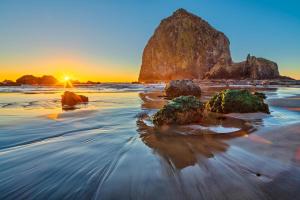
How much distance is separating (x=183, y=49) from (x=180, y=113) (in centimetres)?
15830

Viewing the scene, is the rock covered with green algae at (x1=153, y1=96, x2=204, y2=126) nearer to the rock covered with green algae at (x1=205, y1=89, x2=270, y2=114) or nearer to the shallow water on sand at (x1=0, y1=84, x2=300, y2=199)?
the shallow water on sand at (x1=0, y1=84, x2=300, y2=199)

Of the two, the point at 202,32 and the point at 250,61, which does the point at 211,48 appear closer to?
the point at 202,32

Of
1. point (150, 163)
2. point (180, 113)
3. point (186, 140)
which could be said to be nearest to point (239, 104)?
point (180, 113)

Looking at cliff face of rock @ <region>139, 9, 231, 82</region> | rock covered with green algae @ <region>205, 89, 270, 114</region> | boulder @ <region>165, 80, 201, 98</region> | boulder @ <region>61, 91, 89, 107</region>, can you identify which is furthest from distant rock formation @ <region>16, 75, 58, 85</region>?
cliff face of rock @ <region>139, 9, 231, 82</region>

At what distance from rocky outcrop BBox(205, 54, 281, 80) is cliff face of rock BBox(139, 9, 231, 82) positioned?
186ft

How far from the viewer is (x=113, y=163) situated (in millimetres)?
3090

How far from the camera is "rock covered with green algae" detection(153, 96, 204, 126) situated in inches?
235

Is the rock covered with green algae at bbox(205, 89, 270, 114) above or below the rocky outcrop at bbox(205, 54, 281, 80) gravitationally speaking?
below

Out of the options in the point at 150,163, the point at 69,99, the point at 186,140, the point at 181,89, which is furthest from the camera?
the point at 181,89

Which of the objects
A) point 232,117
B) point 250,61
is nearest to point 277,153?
point 232,117

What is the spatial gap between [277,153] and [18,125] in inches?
219

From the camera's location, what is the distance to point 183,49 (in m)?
159

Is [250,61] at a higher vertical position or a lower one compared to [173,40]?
lower

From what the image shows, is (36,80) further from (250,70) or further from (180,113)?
(180,113)
